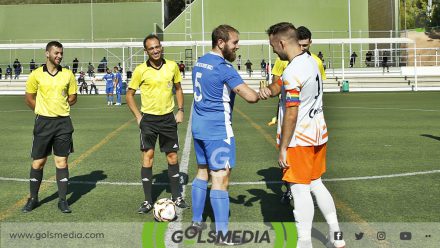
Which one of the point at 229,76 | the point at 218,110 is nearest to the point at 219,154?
the point at 218,110

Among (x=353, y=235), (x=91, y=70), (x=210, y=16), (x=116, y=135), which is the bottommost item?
(x=353, y=235)

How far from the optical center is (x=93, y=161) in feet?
33.6

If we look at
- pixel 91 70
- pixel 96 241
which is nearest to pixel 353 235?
pixel 96 241

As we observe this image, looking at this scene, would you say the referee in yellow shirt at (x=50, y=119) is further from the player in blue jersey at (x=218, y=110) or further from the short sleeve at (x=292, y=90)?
the short sleeve at (x=292, y=90)

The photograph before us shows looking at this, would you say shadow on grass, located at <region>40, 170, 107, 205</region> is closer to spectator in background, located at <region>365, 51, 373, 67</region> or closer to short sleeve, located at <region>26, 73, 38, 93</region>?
short sleeve, located at <region>26, 73, 38, 93</region>

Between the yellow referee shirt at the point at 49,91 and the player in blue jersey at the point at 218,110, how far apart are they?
221 cm

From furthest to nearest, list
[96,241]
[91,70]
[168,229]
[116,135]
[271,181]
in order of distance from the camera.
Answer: [91,70] → [116,135] → [271,181] → [168,229] → [96,241]

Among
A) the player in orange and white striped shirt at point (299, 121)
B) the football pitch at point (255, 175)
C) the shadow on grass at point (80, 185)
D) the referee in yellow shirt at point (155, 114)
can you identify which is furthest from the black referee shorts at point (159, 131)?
the player in orange and white striped shirt at point (299, 121)

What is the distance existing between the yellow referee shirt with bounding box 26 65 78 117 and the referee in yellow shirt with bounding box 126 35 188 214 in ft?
2.73

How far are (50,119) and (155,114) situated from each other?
130 centimetres

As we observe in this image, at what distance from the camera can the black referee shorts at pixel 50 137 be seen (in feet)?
22.0

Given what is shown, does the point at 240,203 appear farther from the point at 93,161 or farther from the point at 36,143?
the point at 93,161

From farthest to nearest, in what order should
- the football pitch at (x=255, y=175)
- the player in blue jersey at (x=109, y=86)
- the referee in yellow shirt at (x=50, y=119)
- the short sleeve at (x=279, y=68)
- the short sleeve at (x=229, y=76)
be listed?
the player in blue jersey at (x=109, y=86) < the short sleeve at (x=279, y=68) < the referee in yellow shirt at (x=50, y=119) < the football pitch at (x=255, y=175) < the short sleeve at (x=229, y=76)

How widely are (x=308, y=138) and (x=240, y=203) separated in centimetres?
236
